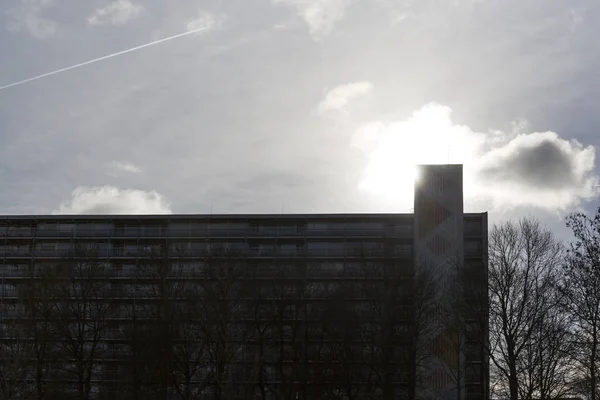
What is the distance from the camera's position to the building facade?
77.2m

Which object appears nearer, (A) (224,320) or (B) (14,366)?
(B) (14,366)

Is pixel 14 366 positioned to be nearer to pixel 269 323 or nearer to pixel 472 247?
pixel 269 323

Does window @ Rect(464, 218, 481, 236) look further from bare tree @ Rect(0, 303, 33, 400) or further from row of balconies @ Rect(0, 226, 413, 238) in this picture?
bare tree @ Rect(0, 303, 33, 400)

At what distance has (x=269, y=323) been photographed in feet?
271

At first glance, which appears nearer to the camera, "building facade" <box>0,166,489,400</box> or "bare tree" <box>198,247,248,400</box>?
"bare tree" <box>198,247,248,400</box>

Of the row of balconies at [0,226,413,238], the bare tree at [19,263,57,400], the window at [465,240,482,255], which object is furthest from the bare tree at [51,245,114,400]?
the window at [465,240,482,255]

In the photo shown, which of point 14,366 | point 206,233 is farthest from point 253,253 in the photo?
point 14,366

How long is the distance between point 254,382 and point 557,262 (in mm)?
32284

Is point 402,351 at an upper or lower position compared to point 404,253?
lower

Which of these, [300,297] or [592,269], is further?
[300,297]

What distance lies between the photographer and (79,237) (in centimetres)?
11194

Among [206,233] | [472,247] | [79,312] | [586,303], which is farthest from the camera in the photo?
[206,233]

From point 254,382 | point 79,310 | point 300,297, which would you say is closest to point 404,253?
point 300,297

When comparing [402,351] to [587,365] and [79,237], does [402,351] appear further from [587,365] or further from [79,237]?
[79,237]
